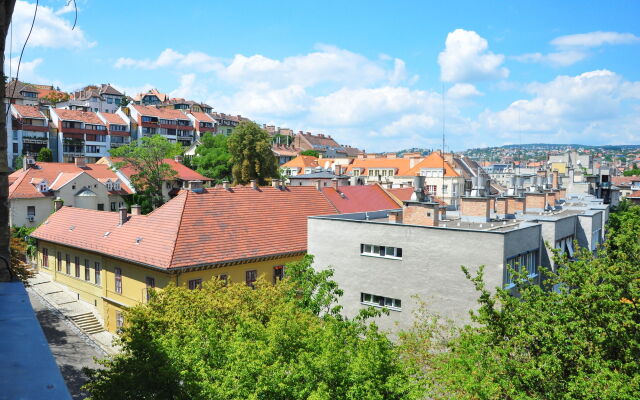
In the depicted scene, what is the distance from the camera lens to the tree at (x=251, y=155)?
211 feet

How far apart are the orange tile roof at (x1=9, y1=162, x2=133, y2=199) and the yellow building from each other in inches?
604

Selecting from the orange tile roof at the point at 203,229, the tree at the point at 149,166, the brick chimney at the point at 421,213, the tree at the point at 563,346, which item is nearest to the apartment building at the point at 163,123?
the tree at the point at 149,166

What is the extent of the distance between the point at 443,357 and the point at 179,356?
818 cm

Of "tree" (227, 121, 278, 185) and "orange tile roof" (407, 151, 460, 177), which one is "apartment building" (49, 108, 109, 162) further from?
"orange tile roof" (407, 151, 460, 177)

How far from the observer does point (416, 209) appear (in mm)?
29109

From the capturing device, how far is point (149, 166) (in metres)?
60.0

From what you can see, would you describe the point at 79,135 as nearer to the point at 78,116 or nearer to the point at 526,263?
the point at 78,116

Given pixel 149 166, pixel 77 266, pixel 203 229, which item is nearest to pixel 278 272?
pixel 203 229

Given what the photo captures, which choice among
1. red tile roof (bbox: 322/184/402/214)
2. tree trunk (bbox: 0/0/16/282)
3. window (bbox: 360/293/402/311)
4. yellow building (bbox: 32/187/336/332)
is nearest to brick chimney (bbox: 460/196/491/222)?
window (bbox: 360/293/402/311)

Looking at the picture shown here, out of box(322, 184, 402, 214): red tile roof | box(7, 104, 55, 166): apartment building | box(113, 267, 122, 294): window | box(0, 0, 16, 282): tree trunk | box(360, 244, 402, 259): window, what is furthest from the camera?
box(7, 104, 55, 166): apartment building

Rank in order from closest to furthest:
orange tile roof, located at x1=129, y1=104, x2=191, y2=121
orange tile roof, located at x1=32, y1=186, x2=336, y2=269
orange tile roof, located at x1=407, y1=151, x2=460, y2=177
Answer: orange tile roof, located at x1=32, y1=186, x2=336, y2=269
orange tile roof, located at x1=407, y1=151, x2=460, y2=177
orange tile roof, located at x1=129, y1=104, x2=191, y2=121

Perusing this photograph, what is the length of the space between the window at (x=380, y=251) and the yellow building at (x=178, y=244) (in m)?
7.29

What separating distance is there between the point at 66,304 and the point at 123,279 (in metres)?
7.12

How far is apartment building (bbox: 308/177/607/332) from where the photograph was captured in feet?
73.2
